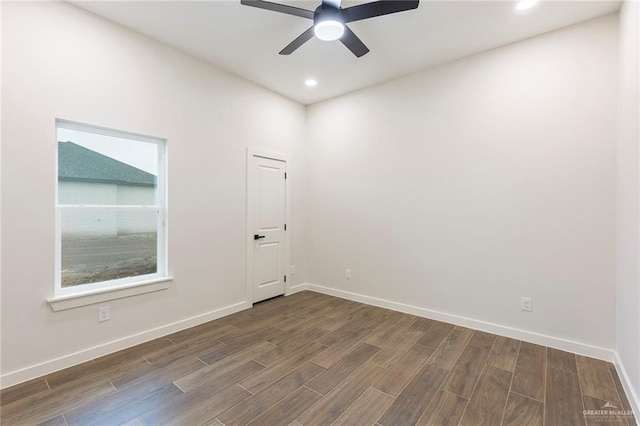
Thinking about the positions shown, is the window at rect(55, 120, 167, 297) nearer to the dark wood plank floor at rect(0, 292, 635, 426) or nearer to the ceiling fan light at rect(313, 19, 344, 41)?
the dark wood plank floor at rect(0, 292, 635, 426)

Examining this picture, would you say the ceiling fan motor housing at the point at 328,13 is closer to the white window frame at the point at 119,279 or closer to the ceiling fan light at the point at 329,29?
the ceiling fan light at the point at 329,29

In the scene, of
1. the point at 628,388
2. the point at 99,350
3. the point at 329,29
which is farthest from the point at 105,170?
the point at 628,388

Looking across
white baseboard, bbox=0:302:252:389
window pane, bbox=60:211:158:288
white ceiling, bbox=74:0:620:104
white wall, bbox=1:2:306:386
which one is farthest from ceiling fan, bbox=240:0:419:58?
white baseboard, bbox=0:302:252:389

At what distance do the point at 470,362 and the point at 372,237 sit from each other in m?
1.88

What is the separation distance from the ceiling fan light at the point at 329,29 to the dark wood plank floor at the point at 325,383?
2.73m

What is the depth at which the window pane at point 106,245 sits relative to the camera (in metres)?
2.53

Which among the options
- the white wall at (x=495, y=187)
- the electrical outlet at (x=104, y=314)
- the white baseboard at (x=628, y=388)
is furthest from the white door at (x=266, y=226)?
the white baseboard at (x=628, y=388)

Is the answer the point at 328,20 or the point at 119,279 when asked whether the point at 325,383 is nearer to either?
the point at 119,279

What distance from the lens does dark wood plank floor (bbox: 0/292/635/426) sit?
1855 mm

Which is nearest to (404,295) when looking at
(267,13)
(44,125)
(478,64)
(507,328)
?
(507,328)

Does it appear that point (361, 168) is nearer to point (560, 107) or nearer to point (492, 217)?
point (492, 217)

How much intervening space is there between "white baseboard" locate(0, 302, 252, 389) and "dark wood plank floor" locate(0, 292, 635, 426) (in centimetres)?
7

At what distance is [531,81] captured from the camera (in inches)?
113

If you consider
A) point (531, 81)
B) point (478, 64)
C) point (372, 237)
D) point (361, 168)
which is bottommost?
point (372, 237)
